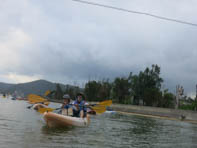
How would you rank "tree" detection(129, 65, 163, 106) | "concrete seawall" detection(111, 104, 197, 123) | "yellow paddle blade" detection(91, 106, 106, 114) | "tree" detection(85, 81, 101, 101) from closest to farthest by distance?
1. "yellow paddle blade" detection(91, 106, 106, 114)
2. "concrete seawall" detection(111, 104, 197, 123)
3. "tree" detection(129, 65, 163, 106)
4. "tree" detection(85, 81, 101, 101)

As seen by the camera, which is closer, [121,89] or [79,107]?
[79,107]

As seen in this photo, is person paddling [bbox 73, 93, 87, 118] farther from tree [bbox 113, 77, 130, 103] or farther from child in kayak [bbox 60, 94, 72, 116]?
tree [bbox 113, 77, 130, 103]

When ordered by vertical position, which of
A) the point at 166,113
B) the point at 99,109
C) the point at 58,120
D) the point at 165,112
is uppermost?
the point at 99,109

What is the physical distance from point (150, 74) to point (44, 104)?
63033mm

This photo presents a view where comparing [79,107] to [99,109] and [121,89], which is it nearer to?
[99,109]

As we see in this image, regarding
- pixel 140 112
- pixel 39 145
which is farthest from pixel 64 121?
pixel 140 112

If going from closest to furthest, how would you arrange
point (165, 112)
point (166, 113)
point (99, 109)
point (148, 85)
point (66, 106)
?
1. point (66, 106)
2. point (99, 109)
3. point (166, 113)
4. point (165, 112)
5. point (148, 85)

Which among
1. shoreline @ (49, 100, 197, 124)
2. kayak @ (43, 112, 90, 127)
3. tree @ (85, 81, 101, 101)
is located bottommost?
shoreline @ (49, 100, 197, 124)

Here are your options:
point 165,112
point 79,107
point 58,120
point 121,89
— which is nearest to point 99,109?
point 79,107

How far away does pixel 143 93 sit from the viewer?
255 feet

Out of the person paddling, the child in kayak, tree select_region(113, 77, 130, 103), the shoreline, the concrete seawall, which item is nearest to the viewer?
the child in kayak

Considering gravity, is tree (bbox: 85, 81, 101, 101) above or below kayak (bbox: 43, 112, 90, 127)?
above

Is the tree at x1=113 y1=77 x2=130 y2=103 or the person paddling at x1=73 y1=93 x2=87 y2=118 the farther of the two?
the tree at x1=113 y1=77 x2=130 y2=103

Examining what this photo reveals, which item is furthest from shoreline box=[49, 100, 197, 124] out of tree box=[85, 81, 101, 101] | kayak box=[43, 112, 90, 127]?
tree box=[85, 81, 101, 101]
